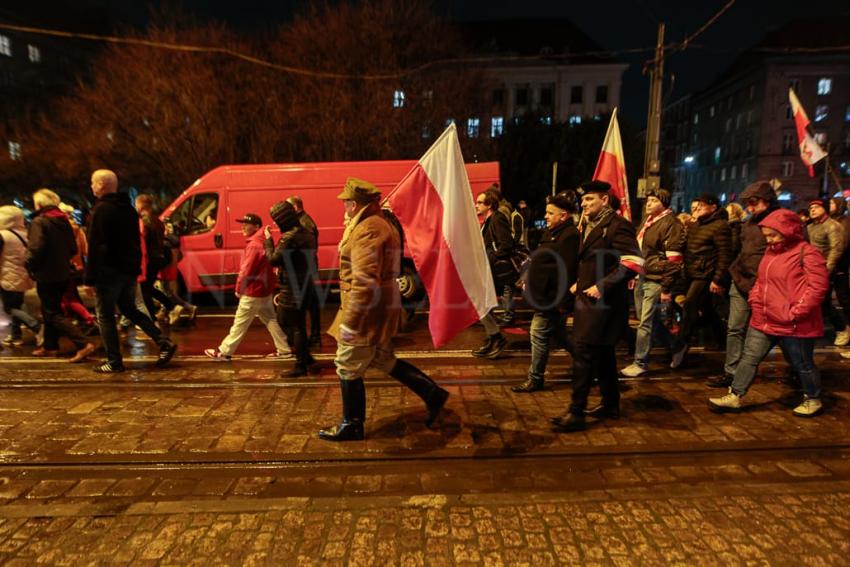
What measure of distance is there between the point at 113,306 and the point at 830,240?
29.1 feet

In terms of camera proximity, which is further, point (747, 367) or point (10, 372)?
point (10, 372)

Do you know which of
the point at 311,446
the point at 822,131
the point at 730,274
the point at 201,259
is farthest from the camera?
the point at 822,131

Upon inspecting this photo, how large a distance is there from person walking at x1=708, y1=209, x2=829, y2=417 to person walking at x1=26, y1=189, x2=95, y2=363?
23.1ft

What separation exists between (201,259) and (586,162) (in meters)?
26.6

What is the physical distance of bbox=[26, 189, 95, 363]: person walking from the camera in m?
6.50

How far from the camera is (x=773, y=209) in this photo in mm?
5062

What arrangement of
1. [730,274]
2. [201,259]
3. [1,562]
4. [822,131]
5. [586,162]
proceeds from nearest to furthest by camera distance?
[1,562], [730,274], [201,259], [586,162], [822,131]

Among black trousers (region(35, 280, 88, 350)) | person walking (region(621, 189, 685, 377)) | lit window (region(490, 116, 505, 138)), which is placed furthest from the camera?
lit window (region(490, 116, 505, 138))

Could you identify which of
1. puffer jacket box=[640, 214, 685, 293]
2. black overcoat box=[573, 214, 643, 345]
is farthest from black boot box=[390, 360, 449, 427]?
→ puffer jacket box=[640, 214, 685, 293]

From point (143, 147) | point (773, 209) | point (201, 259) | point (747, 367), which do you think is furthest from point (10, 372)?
point (143, 147)

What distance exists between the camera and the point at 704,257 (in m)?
5.93

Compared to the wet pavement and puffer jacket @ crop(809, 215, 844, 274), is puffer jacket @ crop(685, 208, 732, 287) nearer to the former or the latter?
the wet pavement

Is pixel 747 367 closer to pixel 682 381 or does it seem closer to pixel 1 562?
pixel 682 381

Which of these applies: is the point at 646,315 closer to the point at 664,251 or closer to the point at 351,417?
the point at 664,251
